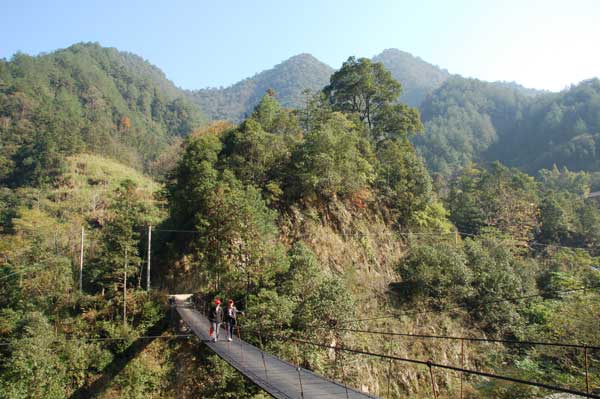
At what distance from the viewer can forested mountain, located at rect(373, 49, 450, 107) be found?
128 metres

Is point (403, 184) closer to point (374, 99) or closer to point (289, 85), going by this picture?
point (374, 99)

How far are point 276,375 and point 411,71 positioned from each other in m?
153

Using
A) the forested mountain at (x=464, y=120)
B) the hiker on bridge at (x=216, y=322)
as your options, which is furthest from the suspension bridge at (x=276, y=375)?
the forested mountain at (x=464, y=120)

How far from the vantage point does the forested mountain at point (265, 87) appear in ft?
319

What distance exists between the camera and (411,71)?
145125 mm

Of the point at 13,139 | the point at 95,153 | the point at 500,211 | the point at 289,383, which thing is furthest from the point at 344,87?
the point at 13,139

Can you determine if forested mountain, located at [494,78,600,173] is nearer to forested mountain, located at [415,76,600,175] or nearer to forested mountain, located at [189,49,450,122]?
forested mountain, located at [415,76,600,175]

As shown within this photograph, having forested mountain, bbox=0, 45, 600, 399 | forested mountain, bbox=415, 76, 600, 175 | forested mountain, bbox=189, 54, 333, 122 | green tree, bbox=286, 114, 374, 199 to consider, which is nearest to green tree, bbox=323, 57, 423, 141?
forested mountain, bbox=0, 45, 600, 399

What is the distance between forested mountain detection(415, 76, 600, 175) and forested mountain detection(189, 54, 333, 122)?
36.8 meters

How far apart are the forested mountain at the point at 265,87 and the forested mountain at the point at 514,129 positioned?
3675 centimetres

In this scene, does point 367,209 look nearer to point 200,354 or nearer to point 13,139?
point 200,354

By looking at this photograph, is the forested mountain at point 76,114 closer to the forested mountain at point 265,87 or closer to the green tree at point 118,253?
the forested mountain at point 265,87

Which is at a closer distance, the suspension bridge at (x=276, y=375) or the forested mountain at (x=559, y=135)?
the suspension bridge at (x=276, y=375)

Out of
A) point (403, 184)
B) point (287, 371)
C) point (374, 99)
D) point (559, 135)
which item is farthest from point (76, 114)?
point (559, 135)
